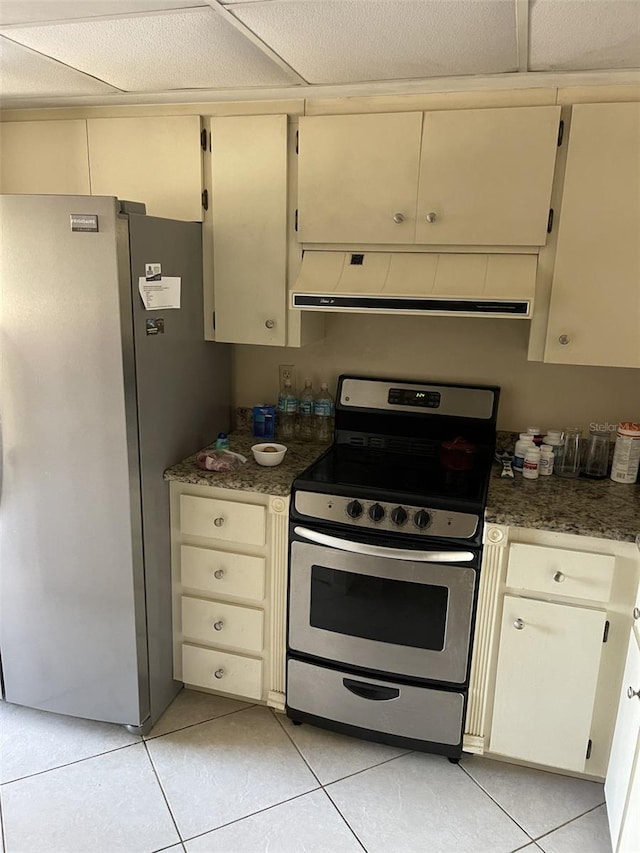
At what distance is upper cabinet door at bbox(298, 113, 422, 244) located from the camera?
2.09m

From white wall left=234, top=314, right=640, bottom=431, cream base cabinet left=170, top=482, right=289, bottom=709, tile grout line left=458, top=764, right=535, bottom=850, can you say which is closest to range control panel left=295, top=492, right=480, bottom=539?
cream base cabinet left=170, top=482, right=289, bottom=709

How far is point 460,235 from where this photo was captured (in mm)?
2092

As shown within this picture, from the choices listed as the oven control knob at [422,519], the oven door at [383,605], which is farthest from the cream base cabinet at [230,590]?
the oven control knob at [422,519]

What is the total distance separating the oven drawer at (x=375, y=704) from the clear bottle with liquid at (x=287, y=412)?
3.07 ft

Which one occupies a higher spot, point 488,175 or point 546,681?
point 488,175

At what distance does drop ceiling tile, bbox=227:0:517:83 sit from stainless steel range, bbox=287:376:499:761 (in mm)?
1290

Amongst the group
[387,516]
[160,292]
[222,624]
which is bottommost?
[222,624]

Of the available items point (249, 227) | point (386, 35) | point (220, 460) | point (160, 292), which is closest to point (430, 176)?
point (386, 35)

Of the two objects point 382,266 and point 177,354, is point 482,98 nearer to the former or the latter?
point 382,266

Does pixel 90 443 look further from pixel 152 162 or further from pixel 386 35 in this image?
pixel 386 35

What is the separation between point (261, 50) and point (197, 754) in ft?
7.40

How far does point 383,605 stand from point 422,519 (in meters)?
0.33

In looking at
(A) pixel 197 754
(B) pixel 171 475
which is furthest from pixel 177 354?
(A) pixel 197 754

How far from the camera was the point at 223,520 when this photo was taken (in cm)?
225
